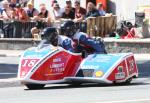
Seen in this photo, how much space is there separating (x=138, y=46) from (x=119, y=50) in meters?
0.74

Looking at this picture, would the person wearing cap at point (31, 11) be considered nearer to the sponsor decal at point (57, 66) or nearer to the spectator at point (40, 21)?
the spectator at point (40, 21)

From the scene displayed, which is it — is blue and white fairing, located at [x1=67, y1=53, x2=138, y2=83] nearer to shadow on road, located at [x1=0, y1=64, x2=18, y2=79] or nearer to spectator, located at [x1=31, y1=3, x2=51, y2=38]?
shadow on road, located at [x1=0, y1=64, x2=18, y2=79]

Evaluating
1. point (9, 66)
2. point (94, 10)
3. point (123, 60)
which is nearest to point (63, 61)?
point (123, 60)

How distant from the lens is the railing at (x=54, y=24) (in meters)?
26.0

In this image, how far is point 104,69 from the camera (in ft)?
49.7

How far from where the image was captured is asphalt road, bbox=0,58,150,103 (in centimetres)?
1253

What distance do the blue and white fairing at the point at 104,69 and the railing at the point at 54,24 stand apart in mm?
10443


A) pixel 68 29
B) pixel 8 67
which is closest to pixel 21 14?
pixel 8 67

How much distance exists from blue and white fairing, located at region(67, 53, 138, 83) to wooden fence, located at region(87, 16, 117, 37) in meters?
10.4

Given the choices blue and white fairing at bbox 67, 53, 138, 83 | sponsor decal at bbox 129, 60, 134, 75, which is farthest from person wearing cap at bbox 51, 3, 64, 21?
blue and white fairing at bbox 67, 53, 138, 83

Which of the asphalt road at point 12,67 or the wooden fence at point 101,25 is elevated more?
the wooden fence at point 101,25

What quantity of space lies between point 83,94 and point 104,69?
1.69m

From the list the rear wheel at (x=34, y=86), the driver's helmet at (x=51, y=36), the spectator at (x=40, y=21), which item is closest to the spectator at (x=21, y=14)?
the spectator at (x=40, y=21)

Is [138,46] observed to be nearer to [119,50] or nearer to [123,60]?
[119,50]
